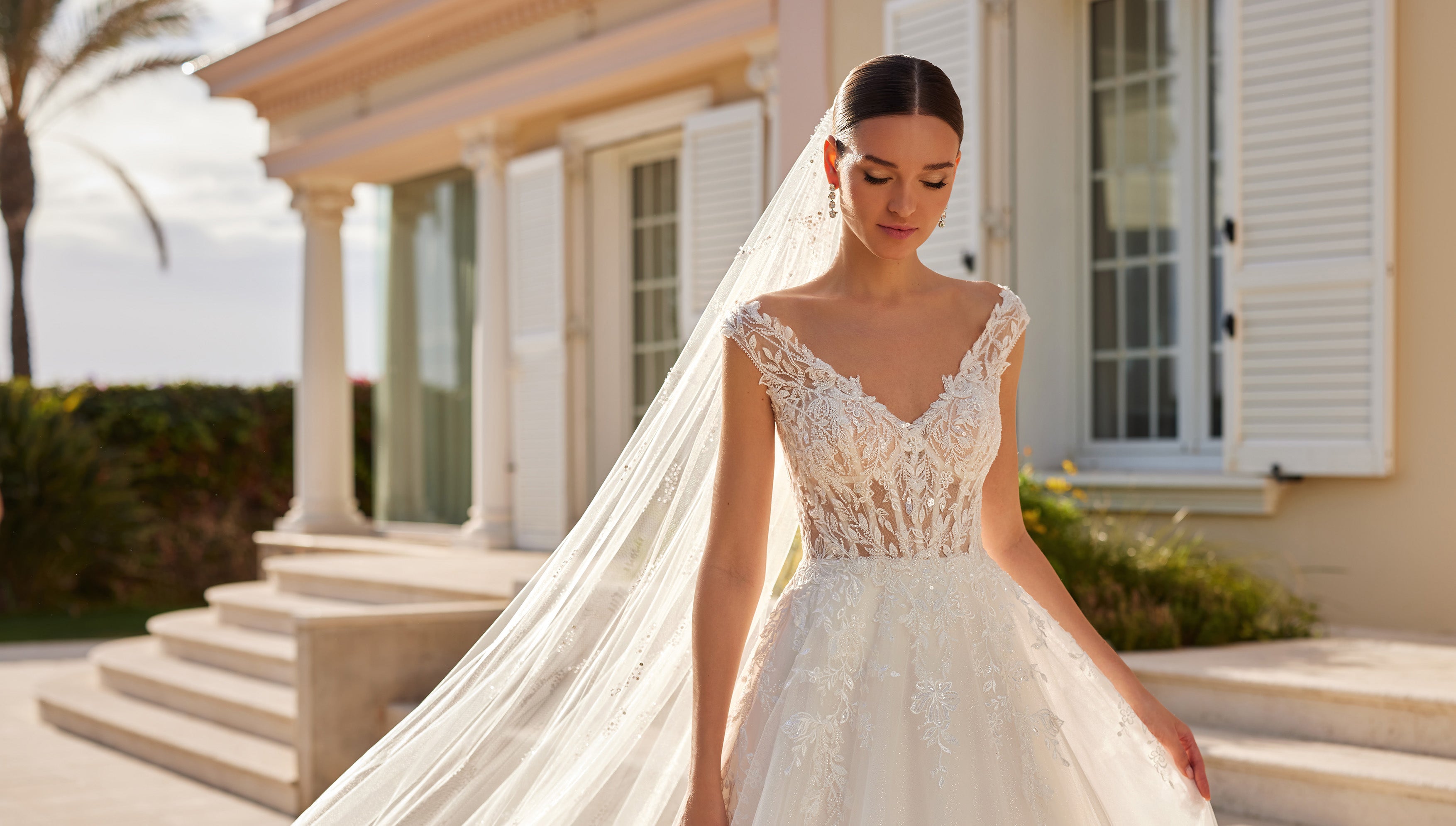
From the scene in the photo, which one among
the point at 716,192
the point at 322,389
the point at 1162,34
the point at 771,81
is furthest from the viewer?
the point at 322,389

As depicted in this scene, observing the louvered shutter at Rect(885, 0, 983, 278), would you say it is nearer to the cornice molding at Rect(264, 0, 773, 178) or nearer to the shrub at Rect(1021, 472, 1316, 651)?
the cornice molding at Rect(264, 0, 773, 178)

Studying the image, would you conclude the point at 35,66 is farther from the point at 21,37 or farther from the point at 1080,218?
the point at 1080,218

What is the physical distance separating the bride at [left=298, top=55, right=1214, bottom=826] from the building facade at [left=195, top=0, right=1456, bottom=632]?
12.4 feet

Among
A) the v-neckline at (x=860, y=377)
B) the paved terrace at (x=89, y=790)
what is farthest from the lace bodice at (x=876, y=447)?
the paved terrace at (x=89, y=790)

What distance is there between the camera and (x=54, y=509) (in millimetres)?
12539

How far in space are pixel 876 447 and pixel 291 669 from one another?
6129 millimetres

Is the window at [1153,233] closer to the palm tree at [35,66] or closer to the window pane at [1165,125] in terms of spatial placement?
the window pane at [1165,125]

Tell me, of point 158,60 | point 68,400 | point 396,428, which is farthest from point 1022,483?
point 158,60

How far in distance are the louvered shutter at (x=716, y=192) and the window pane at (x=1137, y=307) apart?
2.23 metres

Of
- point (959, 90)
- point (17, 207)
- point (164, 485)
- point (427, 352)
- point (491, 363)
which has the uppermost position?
point (17, 207)

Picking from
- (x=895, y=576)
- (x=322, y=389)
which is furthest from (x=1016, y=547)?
(x=322, y=389)

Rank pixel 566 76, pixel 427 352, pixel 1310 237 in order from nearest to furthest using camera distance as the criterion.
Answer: pixel 1310 237 → pixel 566 76 → pixel 427 352

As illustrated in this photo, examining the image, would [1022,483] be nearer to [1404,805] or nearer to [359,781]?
[1404,805]

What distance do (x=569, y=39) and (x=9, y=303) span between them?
10.3m
